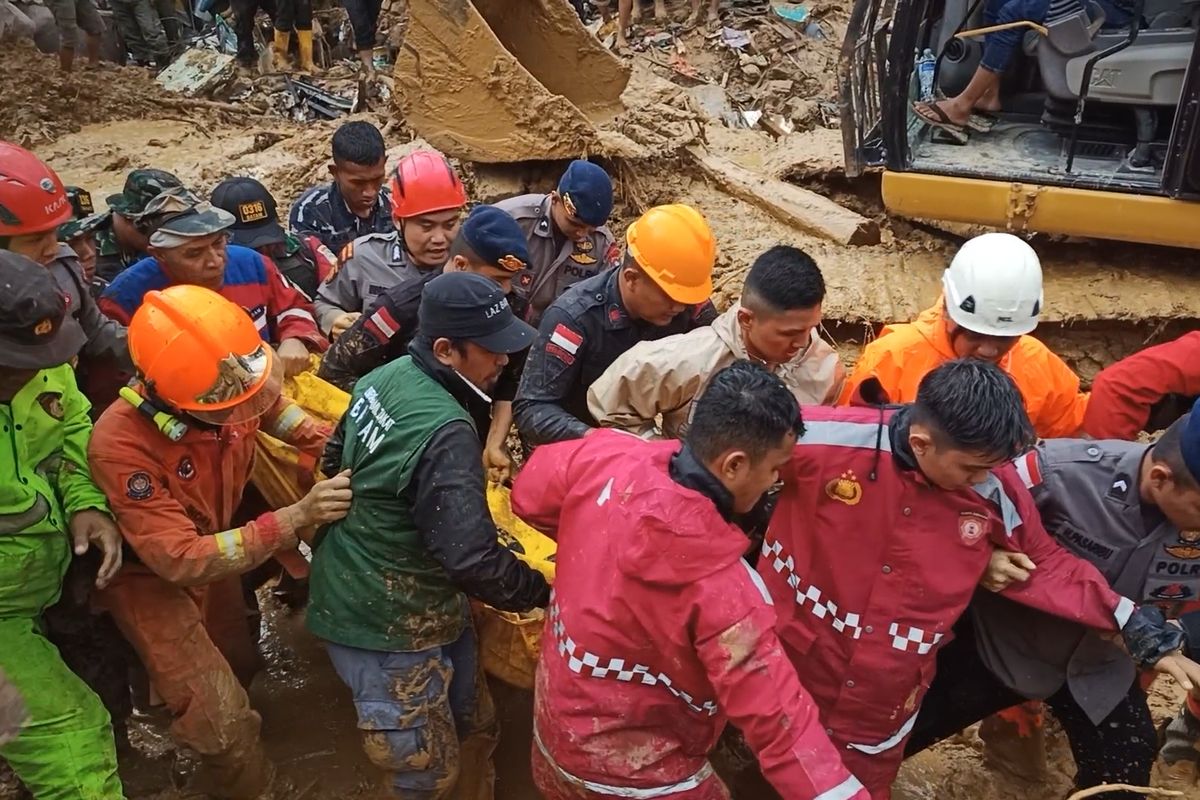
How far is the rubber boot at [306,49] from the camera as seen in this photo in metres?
11.9

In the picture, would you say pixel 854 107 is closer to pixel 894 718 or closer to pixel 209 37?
pixel 894 718

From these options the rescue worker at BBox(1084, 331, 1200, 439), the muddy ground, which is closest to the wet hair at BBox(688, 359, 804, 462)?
the rescue worker at BBox(1084, 331, 1200, 439)

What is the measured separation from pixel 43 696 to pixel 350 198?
286 cm

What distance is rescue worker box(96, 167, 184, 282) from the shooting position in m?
3.87

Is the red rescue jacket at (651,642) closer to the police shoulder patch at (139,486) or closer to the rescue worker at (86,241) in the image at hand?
the police shoulder patch at (139,486)

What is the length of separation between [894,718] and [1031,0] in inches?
171

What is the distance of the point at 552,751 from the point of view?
241 cm

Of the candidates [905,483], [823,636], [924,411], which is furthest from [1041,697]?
[924,411]

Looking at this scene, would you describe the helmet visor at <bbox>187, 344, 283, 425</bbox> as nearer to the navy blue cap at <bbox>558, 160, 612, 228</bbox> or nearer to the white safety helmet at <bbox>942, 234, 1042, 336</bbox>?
the navy blue cap at <bbox>558, 160, 612, 228</bbox>

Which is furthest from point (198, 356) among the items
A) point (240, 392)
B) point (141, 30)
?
point (141, 30)

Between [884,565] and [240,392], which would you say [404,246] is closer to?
[240,392]

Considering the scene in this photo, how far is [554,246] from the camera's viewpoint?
4426 millimetres

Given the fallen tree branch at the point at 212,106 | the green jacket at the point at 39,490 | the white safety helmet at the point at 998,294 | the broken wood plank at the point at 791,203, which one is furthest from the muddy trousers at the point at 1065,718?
the fallen tree branch at the point at 212,106

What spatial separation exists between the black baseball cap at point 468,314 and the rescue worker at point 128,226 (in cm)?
163
